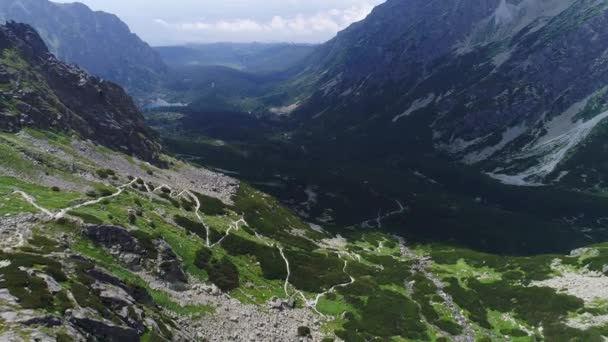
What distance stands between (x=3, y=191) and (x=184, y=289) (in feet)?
96.8

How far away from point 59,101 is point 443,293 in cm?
10577

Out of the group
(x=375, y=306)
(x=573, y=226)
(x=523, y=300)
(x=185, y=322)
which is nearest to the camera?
(x=185, y=322)

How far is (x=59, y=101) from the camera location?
12119 centimetres

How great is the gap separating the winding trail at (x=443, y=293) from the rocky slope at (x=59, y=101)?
257 ft

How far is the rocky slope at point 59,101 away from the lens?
105 m

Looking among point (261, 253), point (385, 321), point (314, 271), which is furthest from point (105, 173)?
point (385, 321)

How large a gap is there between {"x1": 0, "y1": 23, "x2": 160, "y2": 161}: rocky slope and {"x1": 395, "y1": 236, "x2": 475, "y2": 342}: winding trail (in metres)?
78.4

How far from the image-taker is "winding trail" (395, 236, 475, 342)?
6189 cm

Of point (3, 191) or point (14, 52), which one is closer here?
point (3, 191)

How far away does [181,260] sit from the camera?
61719 mm

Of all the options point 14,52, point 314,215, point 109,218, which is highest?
point 14,52

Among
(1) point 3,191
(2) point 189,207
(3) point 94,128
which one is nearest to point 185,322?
(1) point 3,191

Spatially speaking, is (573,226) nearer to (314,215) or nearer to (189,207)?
(314,215)

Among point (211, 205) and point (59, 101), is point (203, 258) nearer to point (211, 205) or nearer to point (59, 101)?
point (211, 205)
